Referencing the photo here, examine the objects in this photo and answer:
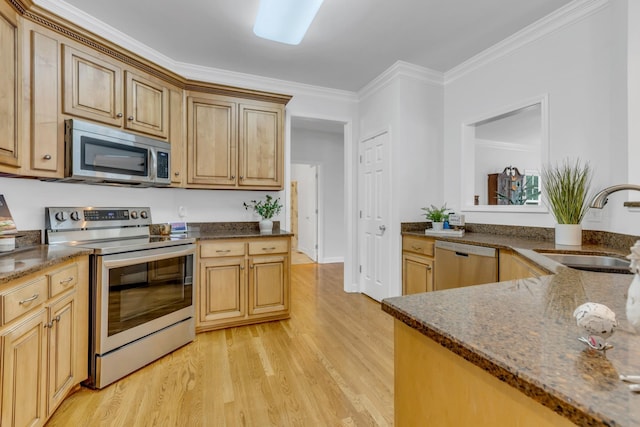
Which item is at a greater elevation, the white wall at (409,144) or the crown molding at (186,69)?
the crown molding at (186,69)

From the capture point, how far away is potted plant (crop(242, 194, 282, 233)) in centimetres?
328

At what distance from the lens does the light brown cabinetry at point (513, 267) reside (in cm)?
182

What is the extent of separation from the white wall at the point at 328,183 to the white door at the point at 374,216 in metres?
1.91

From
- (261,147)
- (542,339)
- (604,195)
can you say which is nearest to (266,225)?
(261,147)

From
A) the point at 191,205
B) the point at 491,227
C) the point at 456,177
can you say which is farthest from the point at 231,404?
the point at 456,177

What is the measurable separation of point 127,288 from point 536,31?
3.82 metres

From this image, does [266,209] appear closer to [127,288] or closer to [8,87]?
[127,288]

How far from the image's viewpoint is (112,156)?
7.52 ft

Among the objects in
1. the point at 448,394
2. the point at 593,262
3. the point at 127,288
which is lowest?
the point at 127,288

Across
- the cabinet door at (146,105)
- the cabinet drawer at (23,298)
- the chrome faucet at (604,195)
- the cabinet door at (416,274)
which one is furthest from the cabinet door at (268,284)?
the chrome faucet at (604,195)

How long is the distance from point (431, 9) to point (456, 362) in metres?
2.64

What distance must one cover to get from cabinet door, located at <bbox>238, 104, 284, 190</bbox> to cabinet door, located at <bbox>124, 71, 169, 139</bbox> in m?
0.71

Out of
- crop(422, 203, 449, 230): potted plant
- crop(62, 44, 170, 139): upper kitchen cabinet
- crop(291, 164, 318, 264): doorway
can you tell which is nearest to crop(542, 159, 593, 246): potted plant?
crop(422, 203, 449, 230): potted plant

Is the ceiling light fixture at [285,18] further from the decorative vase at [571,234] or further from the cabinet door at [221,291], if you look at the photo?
the decorative vase at [571,234]
